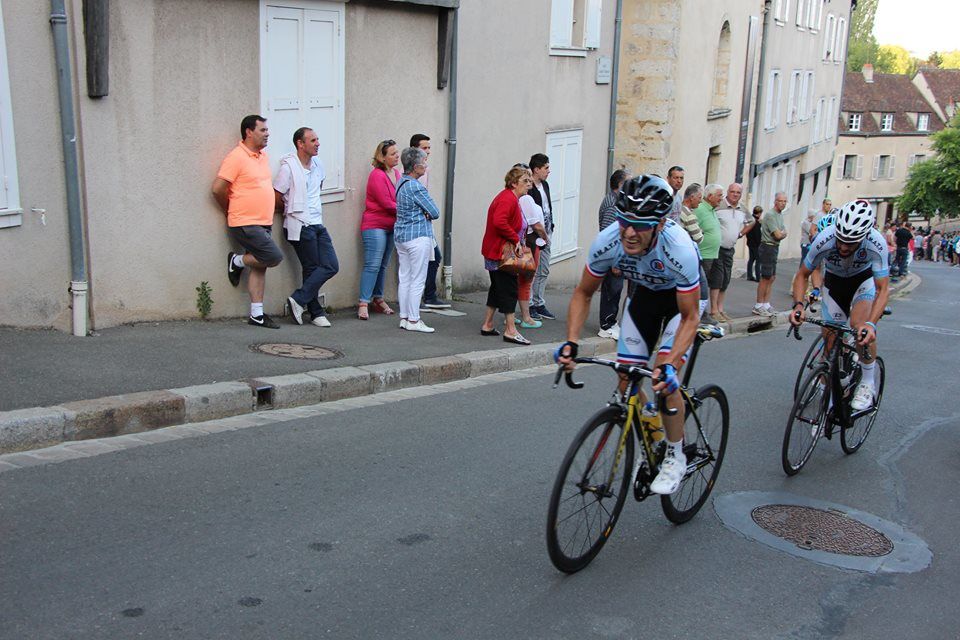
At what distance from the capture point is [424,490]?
5.75m

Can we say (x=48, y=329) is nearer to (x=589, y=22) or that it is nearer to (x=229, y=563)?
(x=229, y=563)

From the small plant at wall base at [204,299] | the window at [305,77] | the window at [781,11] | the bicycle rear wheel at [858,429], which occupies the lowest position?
the bicycle rear wheel at [858,429]

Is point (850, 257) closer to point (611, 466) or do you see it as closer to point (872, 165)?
point (611, 466)

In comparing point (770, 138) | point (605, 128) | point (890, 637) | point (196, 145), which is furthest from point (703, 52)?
point (890, 637)

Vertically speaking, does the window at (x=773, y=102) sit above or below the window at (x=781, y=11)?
below

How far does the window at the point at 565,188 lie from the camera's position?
15.6m

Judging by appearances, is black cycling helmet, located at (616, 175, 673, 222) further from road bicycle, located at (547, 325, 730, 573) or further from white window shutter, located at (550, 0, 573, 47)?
white window shutter, located at (550, 0, 573, 47)

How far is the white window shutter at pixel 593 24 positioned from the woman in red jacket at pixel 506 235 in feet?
21.3

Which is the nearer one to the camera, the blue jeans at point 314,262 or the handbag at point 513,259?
the blue jeans at point 314,262

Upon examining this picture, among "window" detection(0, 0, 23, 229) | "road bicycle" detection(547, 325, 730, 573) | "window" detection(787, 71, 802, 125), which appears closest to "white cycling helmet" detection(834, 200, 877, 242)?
"road bicycle" detection(547, 325, 730, 573)

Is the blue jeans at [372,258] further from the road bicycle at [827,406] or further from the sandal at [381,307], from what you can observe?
the road bicycle at [827,406]

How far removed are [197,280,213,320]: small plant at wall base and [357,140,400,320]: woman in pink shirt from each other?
5.83 feet

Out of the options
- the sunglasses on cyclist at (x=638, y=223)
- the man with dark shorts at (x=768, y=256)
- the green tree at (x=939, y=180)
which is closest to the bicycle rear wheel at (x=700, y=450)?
the sunglasses on cyclist at (x=638, y=223)

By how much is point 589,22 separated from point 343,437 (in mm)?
11057
